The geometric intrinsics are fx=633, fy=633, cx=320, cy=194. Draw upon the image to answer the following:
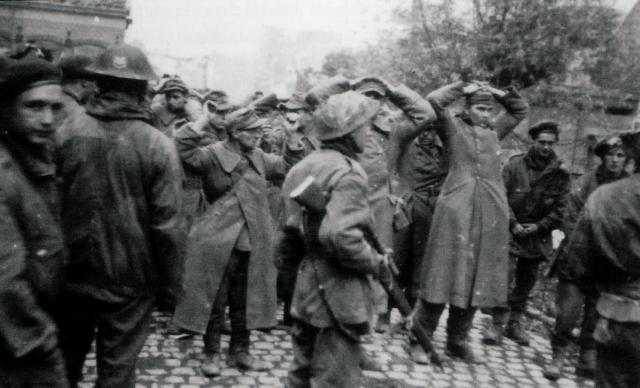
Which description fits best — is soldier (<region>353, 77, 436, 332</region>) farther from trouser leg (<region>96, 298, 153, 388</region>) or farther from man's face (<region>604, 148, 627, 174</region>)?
trouser leg (<region>96, 298, 153, 388</region>)

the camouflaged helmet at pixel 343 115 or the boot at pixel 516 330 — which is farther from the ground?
the camouflaged helmet at pixel 343 115

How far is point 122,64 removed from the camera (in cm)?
381

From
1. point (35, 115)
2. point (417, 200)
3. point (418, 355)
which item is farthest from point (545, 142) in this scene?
point (35, 115)

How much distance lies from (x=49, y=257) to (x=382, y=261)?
1925 millimetres

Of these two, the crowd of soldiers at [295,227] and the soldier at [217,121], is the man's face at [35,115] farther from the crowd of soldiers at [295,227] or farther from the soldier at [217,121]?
the soldier at [217,121]

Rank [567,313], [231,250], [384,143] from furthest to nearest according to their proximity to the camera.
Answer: [384,143], [567,313], [231,250]

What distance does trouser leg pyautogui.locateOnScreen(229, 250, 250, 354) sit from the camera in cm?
574

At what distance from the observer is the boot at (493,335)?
22.2 ft

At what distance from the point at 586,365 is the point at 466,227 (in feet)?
5.75

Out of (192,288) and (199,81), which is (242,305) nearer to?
(192,288)

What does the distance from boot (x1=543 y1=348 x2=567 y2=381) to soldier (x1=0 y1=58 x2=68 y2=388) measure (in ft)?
14.7

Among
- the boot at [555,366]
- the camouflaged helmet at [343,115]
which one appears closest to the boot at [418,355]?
the boot at [555,366]

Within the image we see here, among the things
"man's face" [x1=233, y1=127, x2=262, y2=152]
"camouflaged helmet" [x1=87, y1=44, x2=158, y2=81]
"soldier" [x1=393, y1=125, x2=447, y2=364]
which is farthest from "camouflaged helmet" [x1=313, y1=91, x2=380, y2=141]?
"soldier" [x1=393, y1=125, x2=447, y2=364]

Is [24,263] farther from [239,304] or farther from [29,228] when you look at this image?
[239,304]
